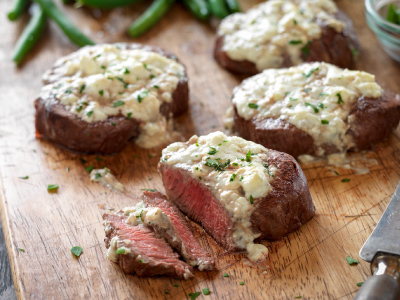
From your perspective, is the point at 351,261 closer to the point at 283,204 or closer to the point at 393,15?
the point at 283,204

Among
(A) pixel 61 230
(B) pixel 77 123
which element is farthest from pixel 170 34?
(A) pixel 61 230

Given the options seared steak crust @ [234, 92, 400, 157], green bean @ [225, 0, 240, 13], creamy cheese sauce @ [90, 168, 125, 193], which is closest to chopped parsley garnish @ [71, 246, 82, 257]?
creamy cheese sauce @ [90, 168, 125, 193]

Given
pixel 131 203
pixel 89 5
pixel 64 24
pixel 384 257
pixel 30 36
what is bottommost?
pixel 384 257

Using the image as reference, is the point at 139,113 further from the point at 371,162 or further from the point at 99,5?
the point at 99,5

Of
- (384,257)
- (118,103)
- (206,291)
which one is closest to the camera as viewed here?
(384,257)

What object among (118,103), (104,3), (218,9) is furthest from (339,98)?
(104,3)

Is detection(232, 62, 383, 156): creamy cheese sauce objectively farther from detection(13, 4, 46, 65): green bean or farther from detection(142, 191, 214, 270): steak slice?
detection(13, 4, 46, 65): green bean
